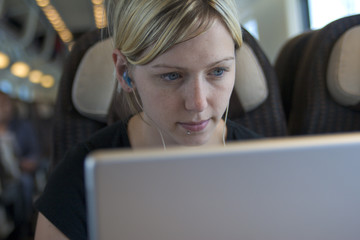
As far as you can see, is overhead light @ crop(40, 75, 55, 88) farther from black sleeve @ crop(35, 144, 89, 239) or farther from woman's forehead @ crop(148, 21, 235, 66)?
woman's forehead @ crop(148, 21, 235, 66)

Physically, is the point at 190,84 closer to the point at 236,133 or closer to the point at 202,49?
the point at 202,49

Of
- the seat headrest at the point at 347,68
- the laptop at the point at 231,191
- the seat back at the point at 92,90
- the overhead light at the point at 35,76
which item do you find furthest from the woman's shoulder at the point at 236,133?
the overhead light at the point at 35,76

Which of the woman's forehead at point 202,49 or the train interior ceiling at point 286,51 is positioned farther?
the train interior ceiling at point 286,51

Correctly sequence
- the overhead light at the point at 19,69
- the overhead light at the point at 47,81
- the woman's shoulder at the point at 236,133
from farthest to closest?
1. the overhead light at the point at 47,81
2. the overhead light at the point at 19,69
3. the woman's shoulder at the point at 236,133

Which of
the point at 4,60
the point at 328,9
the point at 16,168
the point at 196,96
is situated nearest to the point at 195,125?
the point at 196,96

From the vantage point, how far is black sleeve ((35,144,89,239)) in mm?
721

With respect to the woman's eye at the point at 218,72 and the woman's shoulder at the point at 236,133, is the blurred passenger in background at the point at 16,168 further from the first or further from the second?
the woman's eye at the point at 218,72

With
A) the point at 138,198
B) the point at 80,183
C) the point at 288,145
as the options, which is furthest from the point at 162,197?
the point at 80,183

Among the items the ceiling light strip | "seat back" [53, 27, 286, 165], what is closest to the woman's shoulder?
"seat back" [53, 27, 286, 165]

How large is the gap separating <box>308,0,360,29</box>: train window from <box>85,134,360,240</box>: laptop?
1.62 meters

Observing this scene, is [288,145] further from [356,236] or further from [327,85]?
[327,85]

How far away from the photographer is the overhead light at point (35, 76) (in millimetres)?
8223

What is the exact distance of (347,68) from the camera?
110cm

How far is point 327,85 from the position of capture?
1.15m
